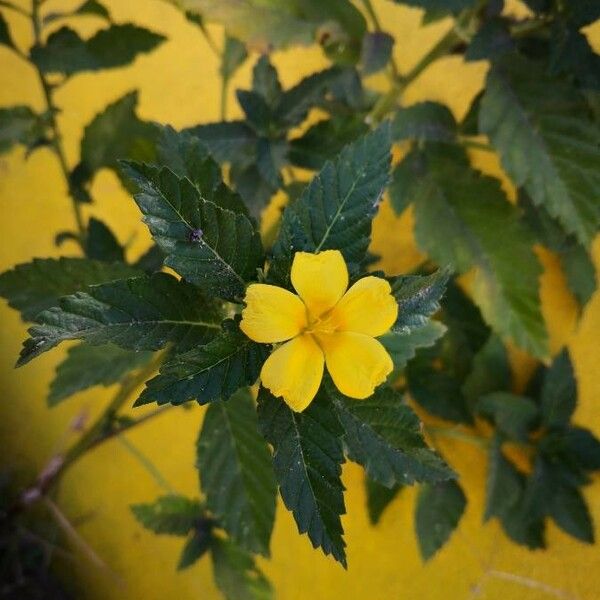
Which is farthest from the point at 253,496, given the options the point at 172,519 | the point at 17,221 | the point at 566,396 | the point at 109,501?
the point at 17,221

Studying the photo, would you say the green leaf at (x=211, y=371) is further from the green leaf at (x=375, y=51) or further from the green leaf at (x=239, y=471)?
the green leaf at (x=375, y=51)

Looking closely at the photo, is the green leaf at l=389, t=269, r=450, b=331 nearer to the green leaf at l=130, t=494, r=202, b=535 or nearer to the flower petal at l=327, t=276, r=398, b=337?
the flower petal at l=327, t=276, r=398, b=337

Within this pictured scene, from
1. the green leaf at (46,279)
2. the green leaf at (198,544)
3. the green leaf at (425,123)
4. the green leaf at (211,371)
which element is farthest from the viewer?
the green leaf at (198,544)

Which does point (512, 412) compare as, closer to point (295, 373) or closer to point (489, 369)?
point (489, 369)

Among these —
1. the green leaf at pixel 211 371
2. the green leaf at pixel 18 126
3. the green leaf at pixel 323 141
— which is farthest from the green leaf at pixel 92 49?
the green leaf at pixel 211 371

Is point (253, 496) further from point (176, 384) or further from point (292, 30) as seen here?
point (292, 30)

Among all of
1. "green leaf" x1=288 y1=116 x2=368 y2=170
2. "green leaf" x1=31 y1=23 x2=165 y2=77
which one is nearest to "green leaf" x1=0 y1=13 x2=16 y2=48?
"green leaf" x1=31 y1=23 x2=165 y2=77
